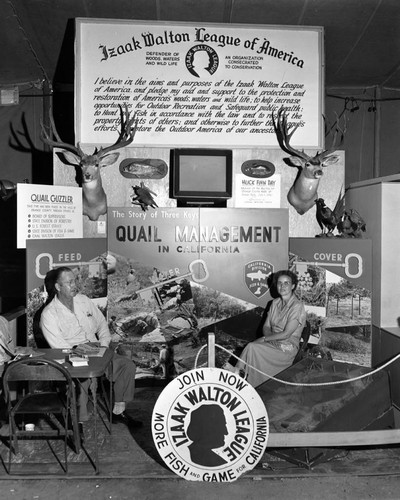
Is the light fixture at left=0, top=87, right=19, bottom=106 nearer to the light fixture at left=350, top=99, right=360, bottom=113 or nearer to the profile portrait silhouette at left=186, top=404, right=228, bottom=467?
the light fixture at left=350, top=99, right=360, bottom=113

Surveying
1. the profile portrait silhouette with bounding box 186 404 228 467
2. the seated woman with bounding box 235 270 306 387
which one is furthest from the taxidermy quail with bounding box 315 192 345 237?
the profile portrait silhouette with bounding box 186 404 228 467

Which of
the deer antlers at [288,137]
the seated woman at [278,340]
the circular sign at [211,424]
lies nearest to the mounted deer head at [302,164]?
the deer antlers at [288,137]

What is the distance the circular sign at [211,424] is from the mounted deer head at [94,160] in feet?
12.0

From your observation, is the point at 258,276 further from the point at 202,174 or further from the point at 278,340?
the point at 202,174

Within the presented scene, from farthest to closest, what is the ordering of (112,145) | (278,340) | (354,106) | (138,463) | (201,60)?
(354,106), (201,60), (112,145), (278,340), (138,463)

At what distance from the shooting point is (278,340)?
623 cm

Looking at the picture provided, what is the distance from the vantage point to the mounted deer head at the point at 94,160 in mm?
7047

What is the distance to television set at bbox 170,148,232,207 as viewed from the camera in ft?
24.0

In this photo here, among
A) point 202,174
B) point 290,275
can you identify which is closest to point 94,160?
point 202,174

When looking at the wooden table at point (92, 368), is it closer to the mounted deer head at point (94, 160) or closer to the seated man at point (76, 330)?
the seated man at point (76, 330)

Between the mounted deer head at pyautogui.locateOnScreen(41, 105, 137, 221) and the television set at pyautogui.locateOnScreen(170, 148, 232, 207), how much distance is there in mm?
721

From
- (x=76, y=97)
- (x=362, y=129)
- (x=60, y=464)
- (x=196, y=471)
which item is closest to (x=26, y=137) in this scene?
(x=76, y=97)

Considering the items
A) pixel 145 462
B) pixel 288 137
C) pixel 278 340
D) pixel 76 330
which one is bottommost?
pixel 145 462

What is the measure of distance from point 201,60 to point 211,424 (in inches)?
201
